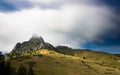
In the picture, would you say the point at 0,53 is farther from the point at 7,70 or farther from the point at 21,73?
the point at 21,73

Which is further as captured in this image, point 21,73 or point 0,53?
point 21,73

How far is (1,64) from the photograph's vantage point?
327 feet

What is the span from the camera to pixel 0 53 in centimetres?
10794

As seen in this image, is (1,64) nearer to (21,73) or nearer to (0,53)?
(0,53)

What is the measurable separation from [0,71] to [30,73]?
101ft

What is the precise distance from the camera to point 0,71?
3890 inches

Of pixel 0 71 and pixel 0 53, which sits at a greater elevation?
pixel 0 53

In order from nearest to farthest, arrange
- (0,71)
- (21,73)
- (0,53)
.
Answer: (0,71) < (0,53) < (21,73)

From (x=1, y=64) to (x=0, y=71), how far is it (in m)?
3.03

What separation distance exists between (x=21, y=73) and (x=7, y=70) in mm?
22909

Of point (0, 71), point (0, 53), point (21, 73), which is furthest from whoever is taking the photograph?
point (21, 73)

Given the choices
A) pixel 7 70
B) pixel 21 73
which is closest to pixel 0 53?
pixel 7 70

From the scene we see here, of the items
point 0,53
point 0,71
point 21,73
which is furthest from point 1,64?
point 21,73

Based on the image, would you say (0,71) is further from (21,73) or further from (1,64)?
(21,73)
